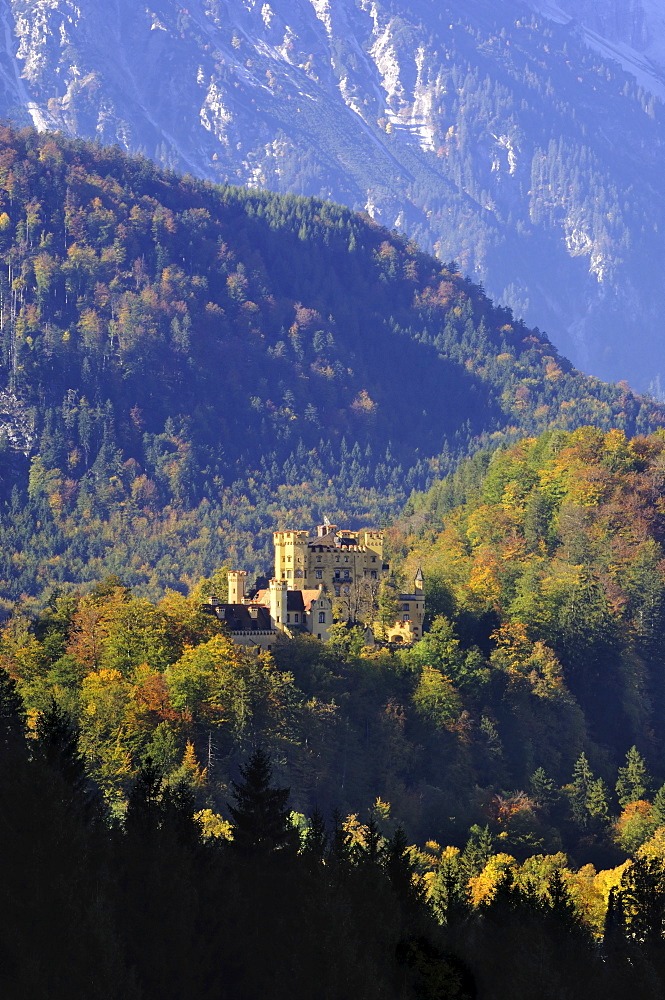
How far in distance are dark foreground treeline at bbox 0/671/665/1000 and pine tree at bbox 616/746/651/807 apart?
5064 cm

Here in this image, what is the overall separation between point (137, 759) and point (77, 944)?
5340 cm

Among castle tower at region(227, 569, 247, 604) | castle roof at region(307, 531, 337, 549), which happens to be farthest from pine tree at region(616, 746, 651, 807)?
castle tower at region(227, 569, 247, 604)

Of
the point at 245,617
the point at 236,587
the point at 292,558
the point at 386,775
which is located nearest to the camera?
the point at 245,617

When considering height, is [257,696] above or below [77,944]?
above

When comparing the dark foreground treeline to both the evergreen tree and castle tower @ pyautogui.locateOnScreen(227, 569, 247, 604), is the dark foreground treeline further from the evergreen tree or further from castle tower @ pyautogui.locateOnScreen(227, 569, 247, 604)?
castle tower @ pyautogui.locateOnScreen(227, 569, 247, 604)

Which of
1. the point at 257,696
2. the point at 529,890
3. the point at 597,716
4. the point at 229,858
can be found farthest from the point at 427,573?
the point at 229,858

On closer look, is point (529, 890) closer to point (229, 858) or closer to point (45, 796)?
point (229, 858)

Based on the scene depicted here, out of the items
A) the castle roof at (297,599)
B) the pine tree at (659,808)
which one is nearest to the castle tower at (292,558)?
the castle roof at (297,599)

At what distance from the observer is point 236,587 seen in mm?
132875

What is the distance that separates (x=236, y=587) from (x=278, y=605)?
230 inches

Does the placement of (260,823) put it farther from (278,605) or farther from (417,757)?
(417,757)

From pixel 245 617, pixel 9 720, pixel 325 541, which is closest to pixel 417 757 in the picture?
pixel 325 541

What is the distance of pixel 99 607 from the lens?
13075cm

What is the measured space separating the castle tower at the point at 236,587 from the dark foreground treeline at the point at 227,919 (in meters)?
42.1
